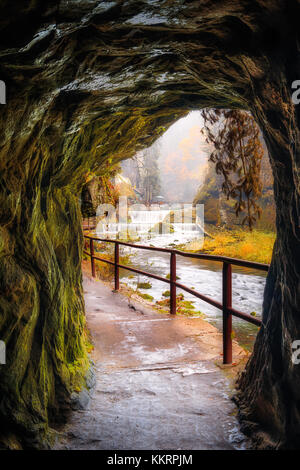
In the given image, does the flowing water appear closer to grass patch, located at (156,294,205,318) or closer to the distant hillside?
grass patch, located at (156,294,205,318)

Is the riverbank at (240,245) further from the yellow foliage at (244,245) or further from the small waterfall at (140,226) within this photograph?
the small waterfall at (140,226)

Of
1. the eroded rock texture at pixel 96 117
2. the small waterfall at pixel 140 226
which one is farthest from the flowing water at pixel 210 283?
the small waterfall at pixel 140 226

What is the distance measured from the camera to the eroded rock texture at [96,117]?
1.58 metres

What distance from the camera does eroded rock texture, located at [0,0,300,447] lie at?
1.58 m

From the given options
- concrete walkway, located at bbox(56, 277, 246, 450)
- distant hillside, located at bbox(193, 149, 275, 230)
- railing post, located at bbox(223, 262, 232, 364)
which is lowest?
concrete walkway, located at bbox(56, 277, 246, 450)

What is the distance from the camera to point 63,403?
8.27 ft

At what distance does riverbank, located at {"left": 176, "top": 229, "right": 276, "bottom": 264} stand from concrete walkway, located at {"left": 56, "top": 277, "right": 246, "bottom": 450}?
1115cm

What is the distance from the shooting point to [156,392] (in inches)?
115

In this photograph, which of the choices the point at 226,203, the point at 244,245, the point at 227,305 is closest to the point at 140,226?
the point at 226,203

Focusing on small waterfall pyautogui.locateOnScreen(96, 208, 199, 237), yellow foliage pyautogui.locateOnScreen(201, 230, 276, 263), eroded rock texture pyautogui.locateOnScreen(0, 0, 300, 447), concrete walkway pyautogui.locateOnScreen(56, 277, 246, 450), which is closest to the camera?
eroded rock texture pyautogui.locateOnScreen(0, 0, 300, 447)

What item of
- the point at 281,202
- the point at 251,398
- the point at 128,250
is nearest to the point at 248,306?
the point at 251,398

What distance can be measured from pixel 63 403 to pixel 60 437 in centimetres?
27

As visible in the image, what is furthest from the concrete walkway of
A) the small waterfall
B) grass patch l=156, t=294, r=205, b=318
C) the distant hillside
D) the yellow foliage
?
the small waterfall

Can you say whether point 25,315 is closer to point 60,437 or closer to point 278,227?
point 60,437
